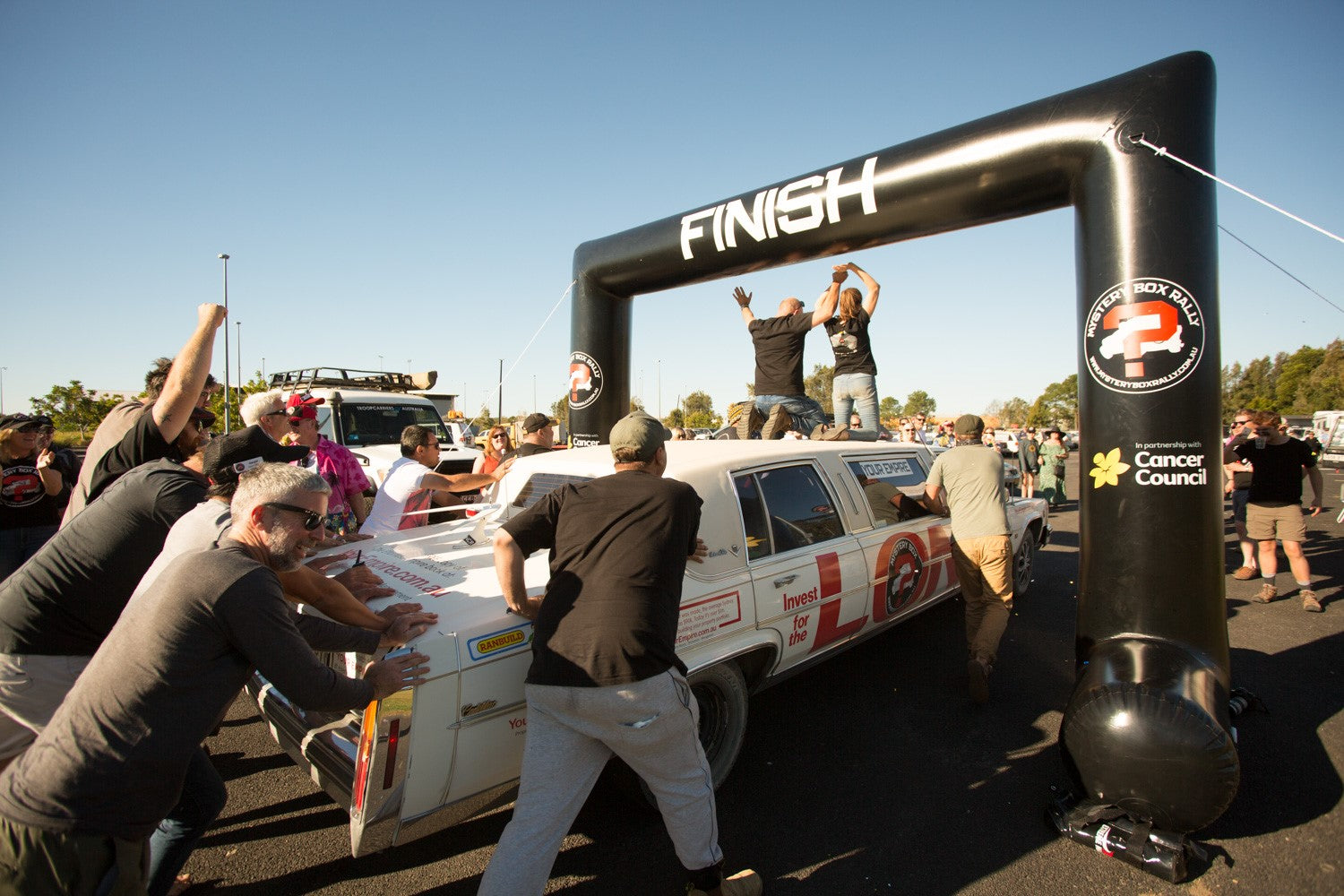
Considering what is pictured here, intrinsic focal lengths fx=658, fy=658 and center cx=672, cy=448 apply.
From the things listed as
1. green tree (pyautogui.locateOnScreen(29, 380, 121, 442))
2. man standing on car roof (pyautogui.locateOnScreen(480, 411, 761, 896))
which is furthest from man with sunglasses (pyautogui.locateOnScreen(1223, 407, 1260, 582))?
green tree (pyautogui.locateOnScreen(29, 380, 121, 442))

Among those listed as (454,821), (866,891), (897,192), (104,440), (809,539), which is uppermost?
(897,192)

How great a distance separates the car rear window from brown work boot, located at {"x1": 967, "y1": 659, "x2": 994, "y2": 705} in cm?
266

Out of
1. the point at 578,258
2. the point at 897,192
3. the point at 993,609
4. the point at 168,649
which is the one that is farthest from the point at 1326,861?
the point at 578,258

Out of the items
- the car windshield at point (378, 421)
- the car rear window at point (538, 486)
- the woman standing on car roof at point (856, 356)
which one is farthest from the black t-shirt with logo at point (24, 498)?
the woman standing on car roof at point (856, 356)

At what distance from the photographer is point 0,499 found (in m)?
4.60

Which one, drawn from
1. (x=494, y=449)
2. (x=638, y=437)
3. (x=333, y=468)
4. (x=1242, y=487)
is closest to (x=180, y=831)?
(x=638, y=437)

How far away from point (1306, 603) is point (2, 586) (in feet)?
28.6

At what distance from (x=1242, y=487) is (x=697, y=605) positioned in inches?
322

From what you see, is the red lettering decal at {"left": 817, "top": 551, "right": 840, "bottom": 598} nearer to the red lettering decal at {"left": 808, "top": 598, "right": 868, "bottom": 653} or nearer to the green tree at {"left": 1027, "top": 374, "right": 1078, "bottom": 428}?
the red lettering decal at {"left": 808, "top": 598, "right": 868, "bottom": 653}

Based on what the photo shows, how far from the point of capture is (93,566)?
2.23m

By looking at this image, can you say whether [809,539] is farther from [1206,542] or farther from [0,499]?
[0,499]

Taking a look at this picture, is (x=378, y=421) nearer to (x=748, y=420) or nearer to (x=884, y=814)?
(x=748, y=420)

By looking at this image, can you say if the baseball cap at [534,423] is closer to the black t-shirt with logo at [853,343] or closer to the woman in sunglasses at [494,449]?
Result: the woman in sunglasses at [494,449]

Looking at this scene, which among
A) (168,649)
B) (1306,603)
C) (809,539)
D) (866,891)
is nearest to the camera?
(168,649)
